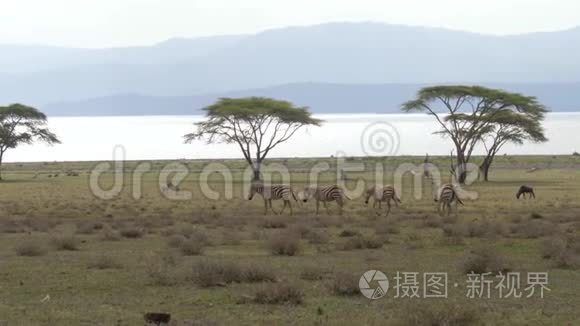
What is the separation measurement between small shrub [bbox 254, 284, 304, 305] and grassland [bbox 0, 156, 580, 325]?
22 millimetres

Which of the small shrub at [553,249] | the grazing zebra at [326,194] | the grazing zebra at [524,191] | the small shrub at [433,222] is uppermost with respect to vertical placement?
the grazing zebra at [326,194]

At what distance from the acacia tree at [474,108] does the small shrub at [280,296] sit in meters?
48.5

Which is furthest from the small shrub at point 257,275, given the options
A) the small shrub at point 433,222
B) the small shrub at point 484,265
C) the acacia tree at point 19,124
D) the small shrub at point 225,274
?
the acacia tree at point 19,124

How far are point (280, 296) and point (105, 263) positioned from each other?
5624mm

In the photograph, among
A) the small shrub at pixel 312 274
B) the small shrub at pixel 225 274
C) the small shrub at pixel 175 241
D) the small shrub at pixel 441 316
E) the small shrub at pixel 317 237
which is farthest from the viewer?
the small shrub at pixel 317 237

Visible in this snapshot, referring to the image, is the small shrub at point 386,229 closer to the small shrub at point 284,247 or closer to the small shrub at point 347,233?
the small shrub at point 347,233

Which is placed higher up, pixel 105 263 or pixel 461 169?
pixel 461 169

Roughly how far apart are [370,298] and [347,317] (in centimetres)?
168

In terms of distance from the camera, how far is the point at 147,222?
94.2ft

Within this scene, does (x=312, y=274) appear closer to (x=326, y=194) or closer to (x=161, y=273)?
→ (x=161, y=273)

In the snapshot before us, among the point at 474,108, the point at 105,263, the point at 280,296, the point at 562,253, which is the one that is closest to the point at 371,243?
the point at 562,253

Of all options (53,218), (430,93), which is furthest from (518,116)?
(53,218)

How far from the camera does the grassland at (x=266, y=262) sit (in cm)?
1267

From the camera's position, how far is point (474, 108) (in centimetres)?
6694
